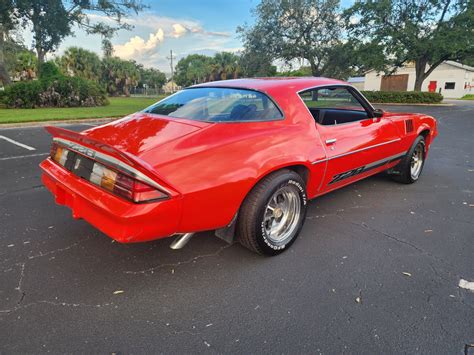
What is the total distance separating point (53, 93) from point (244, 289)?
17285 millimetres

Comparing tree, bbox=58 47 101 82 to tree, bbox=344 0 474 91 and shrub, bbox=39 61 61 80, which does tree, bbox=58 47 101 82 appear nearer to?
shrub, bbox=39 61 61 80

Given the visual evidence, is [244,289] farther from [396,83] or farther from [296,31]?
[396,83]

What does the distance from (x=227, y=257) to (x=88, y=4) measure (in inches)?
943

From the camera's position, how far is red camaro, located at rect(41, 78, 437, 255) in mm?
1958

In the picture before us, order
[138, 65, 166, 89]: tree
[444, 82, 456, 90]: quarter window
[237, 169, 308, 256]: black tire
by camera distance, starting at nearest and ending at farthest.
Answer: [237, 169, 308, 256]: black tire < [444, 82, 456, 90]: quarter window < [138, 65, 166, 89]: tree

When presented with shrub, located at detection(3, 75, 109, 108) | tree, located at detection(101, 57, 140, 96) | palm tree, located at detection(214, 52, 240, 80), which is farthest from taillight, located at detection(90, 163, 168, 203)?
palm tree, located at detection(214, 52, 240, 80)

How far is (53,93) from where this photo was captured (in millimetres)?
15961

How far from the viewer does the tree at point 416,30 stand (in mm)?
21609

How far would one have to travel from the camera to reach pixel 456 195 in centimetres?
410

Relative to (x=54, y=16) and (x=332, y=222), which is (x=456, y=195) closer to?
(x=332, y=222)

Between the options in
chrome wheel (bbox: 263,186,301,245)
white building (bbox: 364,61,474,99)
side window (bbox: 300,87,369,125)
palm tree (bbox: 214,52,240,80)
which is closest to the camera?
chrome wheel (bbox: 263,186,301,245)

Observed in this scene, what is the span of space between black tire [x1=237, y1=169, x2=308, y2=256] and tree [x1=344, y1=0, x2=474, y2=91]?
80.8 feet

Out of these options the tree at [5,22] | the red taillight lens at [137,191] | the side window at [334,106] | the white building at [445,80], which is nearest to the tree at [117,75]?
the tree at [5,22]

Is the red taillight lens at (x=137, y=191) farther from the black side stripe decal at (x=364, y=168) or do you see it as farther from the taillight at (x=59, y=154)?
the black side stripe decal at (x=364, y=168)
